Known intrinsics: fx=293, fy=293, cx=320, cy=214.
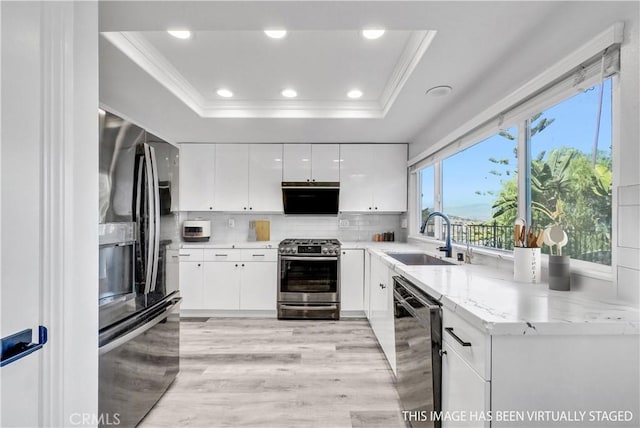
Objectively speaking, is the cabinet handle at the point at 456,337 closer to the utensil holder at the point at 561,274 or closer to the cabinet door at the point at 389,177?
the utensil holder at the point at 561,274

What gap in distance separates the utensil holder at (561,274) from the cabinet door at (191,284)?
11.3 feet

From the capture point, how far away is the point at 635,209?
3.51ft

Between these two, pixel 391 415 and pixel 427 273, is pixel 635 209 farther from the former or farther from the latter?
pixel 391 415

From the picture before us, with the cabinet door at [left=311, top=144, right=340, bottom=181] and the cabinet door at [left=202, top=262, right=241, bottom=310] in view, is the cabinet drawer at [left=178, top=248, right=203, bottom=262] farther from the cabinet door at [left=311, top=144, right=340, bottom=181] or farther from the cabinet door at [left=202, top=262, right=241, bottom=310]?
the cabinet door at [left=311, top=144, right=340, bottom=181]

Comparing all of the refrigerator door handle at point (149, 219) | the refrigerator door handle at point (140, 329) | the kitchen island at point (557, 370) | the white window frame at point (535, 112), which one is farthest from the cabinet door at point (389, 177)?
the kitchen island at point (557, 370)

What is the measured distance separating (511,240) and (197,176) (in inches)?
142

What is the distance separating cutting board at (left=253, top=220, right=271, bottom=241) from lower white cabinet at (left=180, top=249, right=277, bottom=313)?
53 cm

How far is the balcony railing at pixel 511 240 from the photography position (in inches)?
51.2

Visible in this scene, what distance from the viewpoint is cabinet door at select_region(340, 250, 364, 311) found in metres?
3.58

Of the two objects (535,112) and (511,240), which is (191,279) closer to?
(511,240)

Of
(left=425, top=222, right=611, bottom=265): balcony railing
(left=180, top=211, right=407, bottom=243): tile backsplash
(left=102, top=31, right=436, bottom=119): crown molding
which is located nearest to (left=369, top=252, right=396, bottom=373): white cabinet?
Result: (left=425, top=222, right=611, bottom=265): balcony railing

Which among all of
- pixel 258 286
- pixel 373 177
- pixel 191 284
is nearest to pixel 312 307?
pixel 258 286

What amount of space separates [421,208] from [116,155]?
10.5 feet

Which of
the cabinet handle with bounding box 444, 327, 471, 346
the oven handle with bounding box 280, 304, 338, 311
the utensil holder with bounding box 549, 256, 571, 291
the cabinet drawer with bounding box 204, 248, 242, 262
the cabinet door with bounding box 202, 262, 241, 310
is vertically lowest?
the oven handle with bounding box 280, 304, 338, 311
